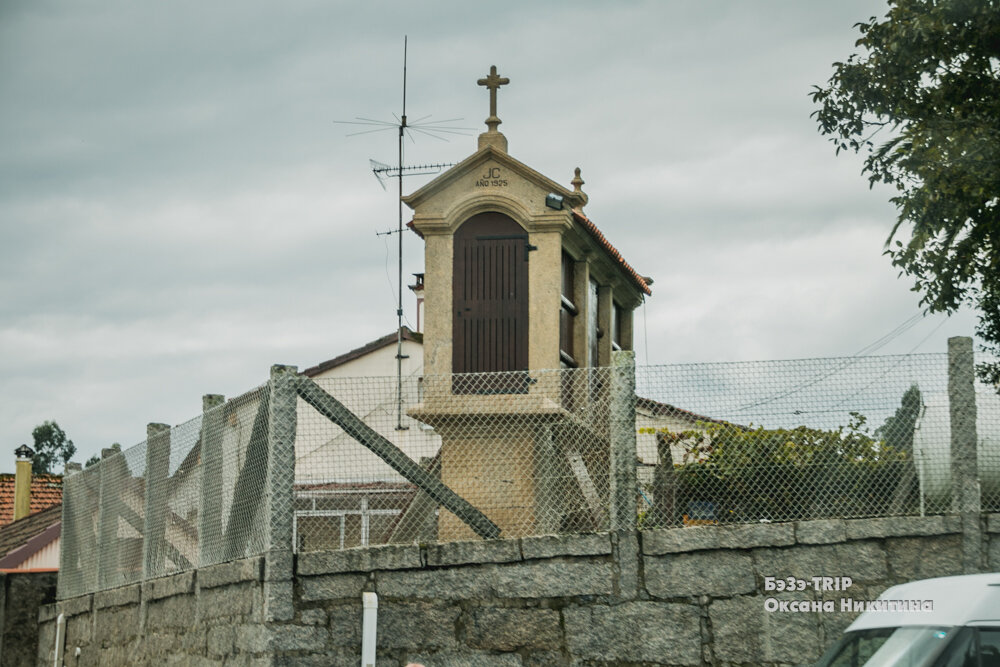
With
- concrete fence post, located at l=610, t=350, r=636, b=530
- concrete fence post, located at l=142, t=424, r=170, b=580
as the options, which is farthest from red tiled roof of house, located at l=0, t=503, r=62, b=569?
concrete fence post, located at l=610, t=350, r=636, b=530

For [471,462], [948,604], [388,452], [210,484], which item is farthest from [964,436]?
[210,484]

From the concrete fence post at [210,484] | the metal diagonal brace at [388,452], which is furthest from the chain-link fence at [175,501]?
the metal diagonal brace at [388,452]

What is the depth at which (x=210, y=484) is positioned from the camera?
37.4ft

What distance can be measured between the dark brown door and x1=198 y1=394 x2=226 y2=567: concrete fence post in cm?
229

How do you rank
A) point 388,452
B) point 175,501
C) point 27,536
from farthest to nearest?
1. point 27,536
2. point 175,501
3. point 388,452

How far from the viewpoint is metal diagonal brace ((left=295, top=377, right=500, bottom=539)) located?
9867mm

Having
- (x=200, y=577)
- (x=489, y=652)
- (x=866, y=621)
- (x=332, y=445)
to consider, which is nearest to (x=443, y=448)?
(x=332, y=445)

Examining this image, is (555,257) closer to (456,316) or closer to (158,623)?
(456,316)

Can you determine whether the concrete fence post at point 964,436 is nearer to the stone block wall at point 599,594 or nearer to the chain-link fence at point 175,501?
the stone block wall at point 599,594

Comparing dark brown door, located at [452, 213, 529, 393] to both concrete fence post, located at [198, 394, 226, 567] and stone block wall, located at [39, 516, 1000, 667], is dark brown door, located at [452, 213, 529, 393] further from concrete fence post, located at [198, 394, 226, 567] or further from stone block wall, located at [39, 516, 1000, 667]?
stone block wall, located at [39, 516, 1000, 667]

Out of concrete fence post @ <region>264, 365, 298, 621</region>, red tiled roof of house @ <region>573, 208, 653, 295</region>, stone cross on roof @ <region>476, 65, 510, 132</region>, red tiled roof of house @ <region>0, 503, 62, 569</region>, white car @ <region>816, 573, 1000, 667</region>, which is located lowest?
white car @ <region>816, 573, 1000, 667</region>

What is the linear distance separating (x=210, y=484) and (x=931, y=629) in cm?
693

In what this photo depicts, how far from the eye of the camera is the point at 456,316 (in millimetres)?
12281

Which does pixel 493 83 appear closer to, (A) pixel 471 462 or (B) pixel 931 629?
(A) pixel 471 462
